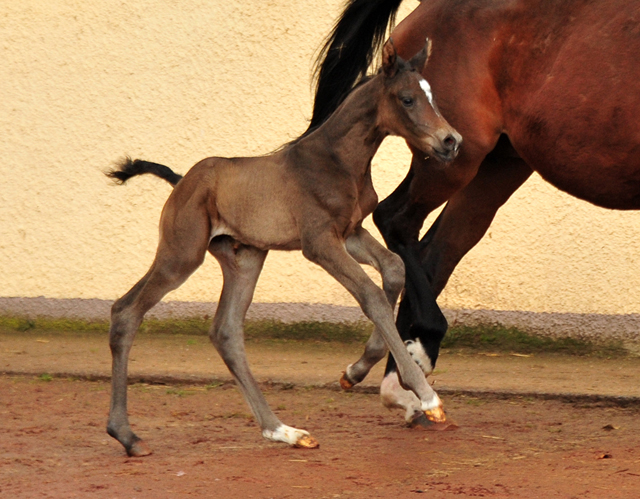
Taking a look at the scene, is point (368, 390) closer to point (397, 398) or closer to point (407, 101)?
point (397, 398)

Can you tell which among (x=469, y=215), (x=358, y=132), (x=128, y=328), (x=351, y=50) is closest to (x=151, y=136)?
(x=351, y=50)

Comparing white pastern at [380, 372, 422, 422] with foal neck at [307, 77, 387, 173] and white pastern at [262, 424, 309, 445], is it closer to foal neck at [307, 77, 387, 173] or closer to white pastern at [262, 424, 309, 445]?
white pastern at [262, 424, 309, 445]

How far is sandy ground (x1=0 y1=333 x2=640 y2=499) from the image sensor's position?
352cm

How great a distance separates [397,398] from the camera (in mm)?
4438

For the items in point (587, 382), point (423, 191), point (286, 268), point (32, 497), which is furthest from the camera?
point (286, 268)

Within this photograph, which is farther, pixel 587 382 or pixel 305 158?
pixel 587 382

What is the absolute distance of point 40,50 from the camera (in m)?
7.10

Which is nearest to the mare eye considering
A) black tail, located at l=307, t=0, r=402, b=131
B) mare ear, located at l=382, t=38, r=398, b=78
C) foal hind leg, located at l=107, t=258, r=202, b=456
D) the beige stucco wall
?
mare ear, located at l=382, t=38, r=398, b=78

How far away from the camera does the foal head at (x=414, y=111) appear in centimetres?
366

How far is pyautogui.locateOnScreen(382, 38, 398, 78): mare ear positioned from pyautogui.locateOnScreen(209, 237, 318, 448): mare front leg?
991 mm

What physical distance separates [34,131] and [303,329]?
8.00 ft

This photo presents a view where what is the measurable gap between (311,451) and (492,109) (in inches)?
70.4

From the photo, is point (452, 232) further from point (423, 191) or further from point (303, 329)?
point (303, 329)

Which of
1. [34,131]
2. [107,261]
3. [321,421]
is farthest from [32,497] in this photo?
[34,131]
